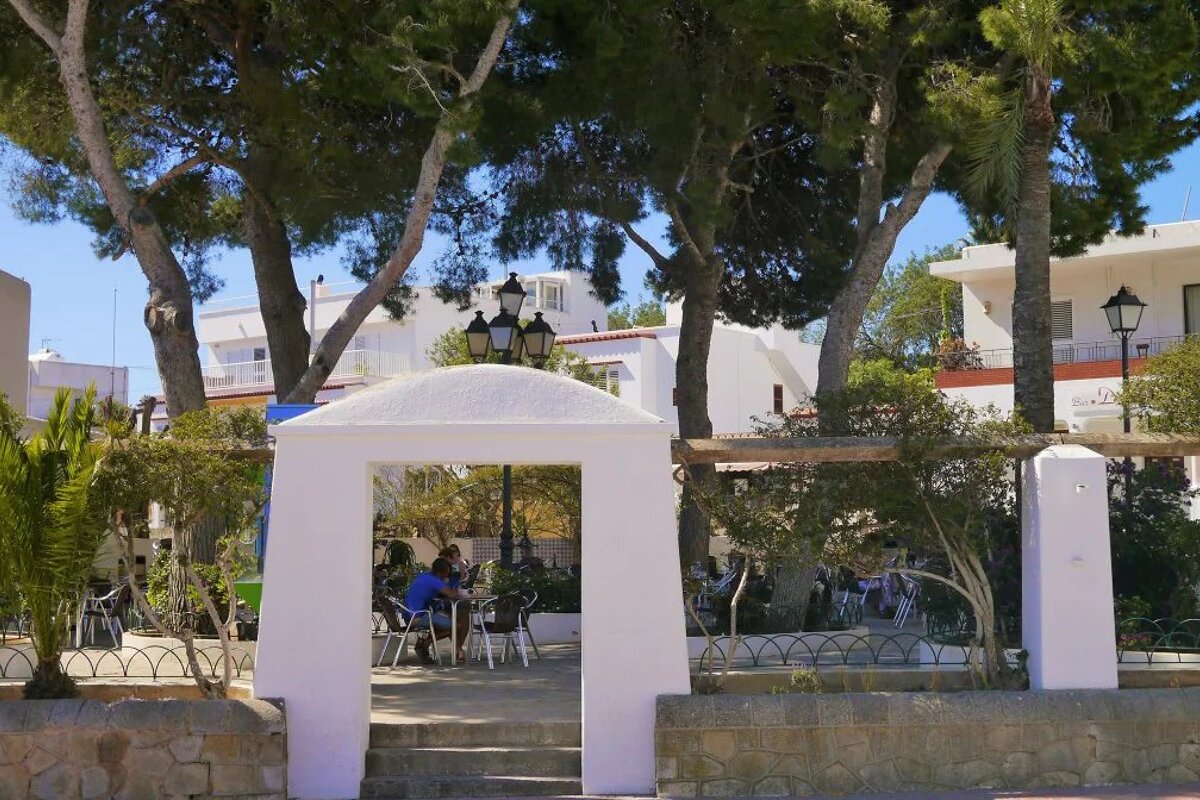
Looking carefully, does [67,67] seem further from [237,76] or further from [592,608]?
[592,608]

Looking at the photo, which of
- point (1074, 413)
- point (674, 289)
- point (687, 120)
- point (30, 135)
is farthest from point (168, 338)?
point (1074, 413)

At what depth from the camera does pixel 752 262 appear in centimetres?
1984

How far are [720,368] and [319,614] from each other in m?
31.9

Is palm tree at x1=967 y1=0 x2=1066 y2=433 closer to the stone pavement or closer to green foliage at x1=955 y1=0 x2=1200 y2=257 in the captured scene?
green foliage at x1=955 y1=0 x2=1200 y2=257

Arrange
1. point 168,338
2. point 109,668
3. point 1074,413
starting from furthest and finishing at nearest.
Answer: point 1074,413
point 168,338
point 109,668

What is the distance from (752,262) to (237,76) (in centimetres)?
812

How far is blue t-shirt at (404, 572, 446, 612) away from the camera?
505 inches

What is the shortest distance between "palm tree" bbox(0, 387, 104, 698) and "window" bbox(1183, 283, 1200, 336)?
25637mm

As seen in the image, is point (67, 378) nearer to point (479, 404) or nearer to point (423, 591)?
point (423, 591)

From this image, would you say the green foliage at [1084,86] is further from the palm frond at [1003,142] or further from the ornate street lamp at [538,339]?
the ornate street lamp at [538,339]

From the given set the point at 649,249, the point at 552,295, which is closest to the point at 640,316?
the point at 552,295

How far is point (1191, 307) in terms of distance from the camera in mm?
28828

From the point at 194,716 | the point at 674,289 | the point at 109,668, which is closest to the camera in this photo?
the point at 194,716

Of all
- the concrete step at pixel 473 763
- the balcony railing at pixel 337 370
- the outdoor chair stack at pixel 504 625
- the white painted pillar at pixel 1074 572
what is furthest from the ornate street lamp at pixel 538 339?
the balcony railing at pixel 337 370
